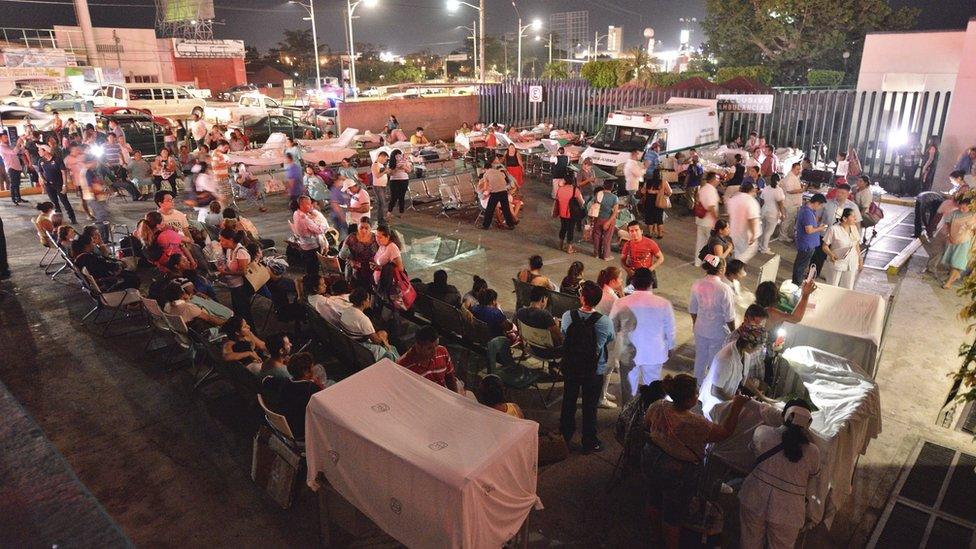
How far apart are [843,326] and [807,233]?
321 cm

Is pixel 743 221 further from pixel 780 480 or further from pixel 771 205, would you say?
pixel 780 480

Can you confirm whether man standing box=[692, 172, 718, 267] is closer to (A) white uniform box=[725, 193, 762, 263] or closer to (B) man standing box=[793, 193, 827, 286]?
(A) white uniform box=[725, 193, 762, 263]

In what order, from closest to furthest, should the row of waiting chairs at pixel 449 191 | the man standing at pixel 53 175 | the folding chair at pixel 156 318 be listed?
the folding chair at pixel 156 318
the man standing at pixel 53 175
the row of waiting chairs at pixel 449 191

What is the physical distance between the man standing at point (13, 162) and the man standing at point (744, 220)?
16453mm

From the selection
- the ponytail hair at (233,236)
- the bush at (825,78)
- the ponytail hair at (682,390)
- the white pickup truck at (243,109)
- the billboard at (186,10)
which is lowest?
the ponytail hair at (682,390)

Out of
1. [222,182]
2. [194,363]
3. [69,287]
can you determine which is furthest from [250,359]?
[222,182]

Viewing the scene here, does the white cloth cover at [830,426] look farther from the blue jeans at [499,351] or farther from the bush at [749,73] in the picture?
the bush at [749,73]

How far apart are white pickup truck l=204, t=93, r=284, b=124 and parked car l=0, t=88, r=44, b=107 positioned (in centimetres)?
749

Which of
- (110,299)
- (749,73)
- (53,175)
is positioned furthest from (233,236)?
(749,73)

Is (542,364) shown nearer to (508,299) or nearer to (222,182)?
(508,299)

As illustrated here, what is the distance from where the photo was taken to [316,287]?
6.79 metres

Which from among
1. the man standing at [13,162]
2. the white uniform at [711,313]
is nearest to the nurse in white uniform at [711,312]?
the white uniform at [711,313]

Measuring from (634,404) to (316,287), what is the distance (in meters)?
3.70

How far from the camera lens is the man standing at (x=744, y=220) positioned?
359 inches
